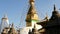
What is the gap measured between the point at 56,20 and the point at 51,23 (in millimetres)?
199

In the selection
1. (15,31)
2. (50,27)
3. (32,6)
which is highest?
(32,6)

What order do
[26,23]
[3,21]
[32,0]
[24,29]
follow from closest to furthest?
[24,29] < [26,23] < [32,0] < [3,21]

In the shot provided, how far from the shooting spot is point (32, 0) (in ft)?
77.3

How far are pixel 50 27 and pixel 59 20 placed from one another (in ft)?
1.26

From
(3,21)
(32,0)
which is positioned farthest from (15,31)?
(3,21)

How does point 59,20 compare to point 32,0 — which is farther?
point 32,0

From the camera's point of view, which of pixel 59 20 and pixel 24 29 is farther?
pixel 24 29

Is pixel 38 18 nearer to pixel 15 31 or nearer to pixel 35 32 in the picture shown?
pixel 15 31

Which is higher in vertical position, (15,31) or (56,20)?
(56,20)

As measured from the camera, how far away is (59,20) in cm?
605

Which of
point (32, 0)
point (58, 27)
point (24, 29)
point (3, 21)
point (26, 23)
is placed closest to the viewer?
point (58, 27)

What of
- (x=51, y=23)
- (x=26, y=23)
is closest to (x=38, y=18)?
(x=26, y=23)

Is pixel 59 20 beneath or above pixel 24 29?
above

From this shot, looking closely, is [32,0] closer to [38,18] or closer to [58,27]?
[38,18]
